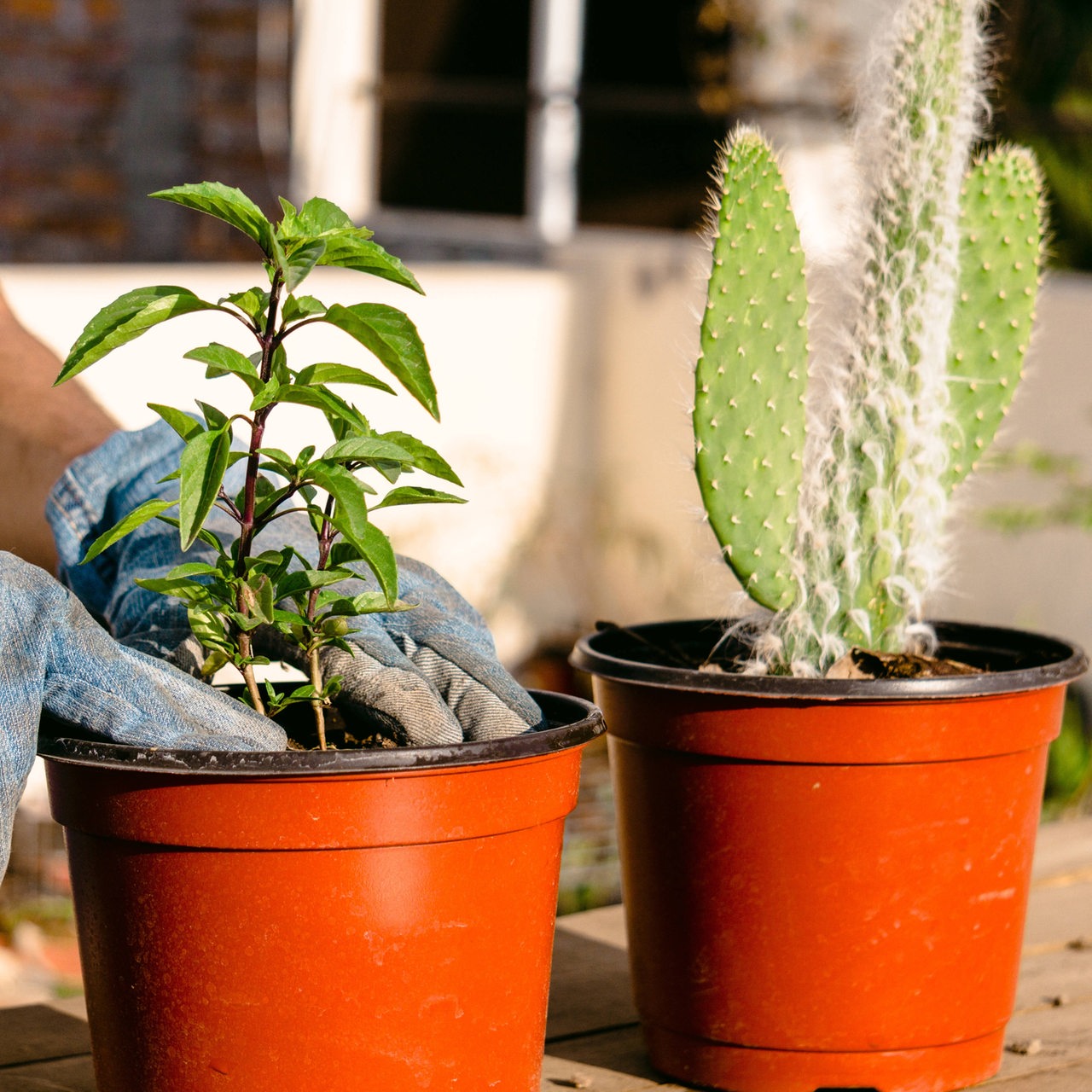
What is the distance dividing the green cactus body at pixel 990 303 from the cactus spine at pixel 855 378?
0.04 meters

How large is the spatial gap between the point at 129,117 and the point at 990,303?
10.4 feet

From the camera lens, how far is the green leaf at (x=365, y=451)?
0.90 meters

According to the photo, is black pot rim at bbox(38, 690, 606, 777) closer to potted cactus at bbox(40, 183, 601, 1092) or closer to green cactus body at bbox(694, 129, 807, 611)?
potted cactus at bbox(40, 183, 601, 1092)

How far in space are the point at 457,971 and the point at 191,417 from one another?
376 millimetres

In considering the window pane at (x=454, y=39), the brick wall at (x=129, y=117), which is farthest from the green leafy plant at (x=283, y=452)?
the window pane at (x=454, y=39)

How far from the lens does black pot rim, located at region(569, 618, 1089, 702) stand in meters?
1.14

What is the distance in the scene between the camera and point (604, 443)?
11.7 feet

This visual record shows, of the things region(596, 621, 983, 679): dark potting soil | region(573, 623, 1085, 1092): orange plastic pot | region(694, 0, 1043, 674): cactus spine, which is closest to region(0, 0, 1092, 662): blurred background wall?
region(596, 621, 983, 679): dark potting soil

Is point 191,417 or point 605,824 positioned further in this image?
point 605,824

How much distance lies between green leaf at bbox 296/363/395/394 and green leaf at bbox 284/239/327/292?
2.5 inches

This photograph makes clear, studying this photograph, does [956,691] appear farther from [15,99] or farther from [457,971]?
[15,99]

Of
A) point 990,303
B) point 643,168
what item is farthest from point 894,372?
point 643,168

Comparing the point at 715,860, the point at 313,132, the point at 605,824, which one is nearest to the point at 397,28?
the point at 313,132

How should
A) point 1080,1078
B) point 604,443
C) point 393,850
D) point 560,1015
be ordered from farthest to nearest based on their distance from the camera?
point 604,443
point 560,1015
point 1080,1078
point 393,850
